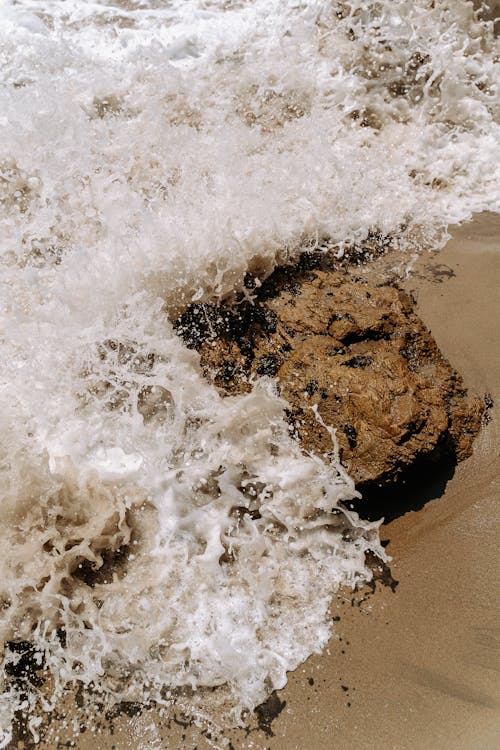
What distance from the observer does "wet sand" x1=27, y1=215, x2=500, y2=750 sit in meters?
2.09

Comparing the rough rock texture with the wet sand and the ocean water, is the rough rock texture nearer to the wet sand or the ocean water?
the ocean water

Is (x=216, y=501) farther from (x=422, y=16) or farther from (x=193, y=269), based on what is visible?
(x=422, y=16)

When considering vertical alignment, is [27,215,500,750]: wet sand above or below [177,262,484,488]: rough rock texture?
below

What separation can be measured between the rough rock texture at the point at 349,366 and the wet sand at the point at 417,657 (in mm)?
276

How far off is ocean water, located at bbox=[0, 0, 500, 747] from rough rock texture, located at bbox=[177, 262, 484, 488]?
0.11 meters

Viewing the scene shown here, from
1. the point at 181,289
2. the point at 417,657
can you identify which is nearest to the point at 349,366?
the point at 181,289

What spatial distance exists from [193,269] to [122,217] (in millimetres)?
789

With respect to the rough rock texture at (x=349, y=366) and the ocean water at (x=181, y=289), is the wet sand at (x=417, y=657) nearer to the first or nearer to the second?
the ocean water at (x=181, y=289)

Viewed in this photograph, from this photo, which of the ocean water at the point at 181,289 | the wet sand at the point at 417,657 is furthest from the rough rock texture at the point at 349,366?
the wet sand at the point at 417,657

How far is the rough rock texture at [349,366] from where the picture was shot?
240 cm

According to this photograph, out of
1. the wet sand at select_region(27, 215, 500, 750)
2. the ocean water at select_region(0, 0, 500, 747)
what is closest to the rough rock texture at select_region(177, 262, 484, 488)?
the ocean water at select_region(0, 0, 500, 747)

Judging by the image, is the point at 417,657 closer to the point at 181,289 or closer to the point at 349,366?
the point at 349,366

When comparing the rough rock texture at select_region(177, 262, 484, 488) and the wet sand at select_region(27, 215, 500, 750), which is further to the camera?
the rough rock texture at select_region(177, 262, 484, 488)

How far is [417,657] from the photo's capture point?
2199mm
